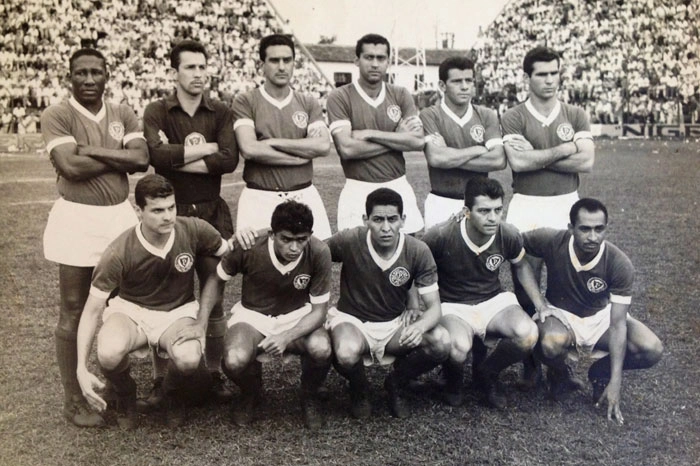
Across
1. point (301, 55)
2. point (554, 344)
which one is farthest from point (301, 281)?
point (301, 55)

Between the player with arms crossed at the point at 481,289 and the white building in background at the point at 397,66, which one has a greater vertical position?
the white building in background at the point at 397,66

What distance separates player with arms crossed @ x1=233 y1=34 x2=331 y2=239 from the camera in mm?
4055

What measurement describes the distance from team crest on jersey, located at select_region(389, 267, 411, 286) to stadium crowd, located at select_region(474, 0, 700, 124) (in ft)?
8.69

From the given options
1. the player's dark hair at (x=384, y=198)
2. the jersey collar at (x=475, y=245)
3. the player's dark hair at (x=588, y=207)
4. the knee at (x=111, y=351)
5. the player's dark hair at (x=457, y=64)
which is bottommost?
the knee at (x=111, y=351)

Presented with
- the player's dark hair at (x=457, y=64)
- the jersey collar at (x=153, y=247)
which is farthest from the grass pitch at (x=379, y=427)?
the player's dark hair at (x=457, y=64)

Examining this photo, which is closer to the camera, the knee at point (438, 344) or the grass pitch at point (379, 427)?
the grass pitch at point (379, 427)

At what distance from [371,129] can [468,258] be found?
104 cm

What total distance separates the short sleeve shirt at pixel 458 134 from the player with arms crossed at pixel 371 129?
0.15 meters

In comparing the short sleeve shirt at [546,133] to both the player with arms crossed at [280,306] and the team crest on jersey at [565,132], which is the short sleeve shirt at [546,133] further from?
the player with arms crossed at [280,306]

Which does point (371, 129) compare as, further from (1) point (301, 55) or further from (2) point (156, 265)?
(1) point (301, 55)

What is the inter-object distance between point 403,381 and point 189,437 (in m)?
1.21

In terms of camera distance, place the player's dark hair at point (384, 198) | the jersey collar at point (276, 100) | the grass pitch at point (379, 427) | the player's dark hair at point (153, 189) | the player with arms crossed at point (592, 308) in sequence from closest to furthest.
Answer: the grass pitch at point (379, 427)
the player's dark hair at point (153, 189)
the player's dark hair at point (384, 198)
the player with arms crossed at point (592, 308)
the jersey collar at point (276, 100)

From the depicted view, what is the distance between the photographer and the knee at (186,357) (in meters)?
3.47

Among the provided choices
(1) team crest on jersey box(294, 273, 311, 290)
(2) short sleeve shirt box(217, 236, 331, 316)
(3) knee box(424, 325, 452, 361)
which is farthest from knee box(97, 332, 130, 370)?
(3) knee box(424, 325, 452, 361)
